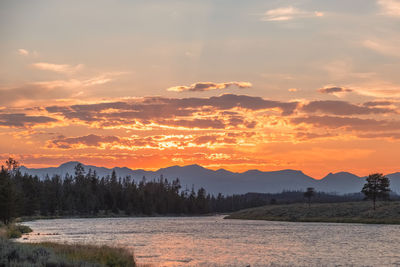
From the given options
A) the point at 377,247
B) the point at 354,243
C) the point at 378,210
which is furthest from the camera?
the point at 378,210

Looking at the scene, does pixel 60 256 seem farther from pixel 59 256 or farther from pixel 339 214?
pixel 339 214

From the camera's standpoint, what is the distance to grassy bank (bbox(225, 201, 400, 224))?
409ft

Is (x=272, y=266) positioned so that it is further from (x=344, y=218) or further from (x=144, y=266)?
(x=344, y=218)

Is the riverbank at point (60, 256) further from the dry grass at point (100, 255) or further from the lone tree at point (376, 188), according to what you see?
the lone tree at point (376, 188)

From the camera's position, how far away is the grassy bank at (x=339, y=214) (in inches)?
4911

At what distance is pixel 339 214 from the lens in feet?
464

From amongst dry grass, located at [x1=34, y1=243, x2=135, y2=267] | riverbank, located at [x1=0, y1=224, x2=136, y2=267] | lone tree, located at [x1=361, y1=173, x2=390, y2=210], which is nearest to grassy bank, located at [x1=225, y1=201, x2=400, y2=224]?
Answer: lone tree, located at [x1=361, y1=173, x2=390, y2=210]

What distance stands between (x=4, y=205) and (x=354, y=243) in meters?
70.0

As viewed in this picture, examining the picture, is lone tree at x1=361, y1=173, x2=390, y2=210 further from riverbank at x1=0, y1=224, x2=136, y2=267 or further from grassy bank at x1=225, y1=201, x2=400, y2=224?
riverbank at x1=0, y1=224, x2=136, y2=267

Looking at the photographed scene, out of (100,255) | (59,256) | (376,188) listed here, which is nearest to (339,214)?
(376,188)

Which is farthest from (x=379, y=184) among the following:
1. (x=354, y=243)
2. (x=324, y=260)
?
(x=324, y=260)

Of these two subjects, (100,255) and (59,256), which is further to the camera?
(100,255)

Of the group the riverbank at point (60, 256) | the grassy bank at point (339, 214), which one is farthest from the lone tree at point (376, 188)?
the riverbank at point (60, 256)

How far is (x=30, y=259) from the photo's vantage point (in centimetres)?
3056
